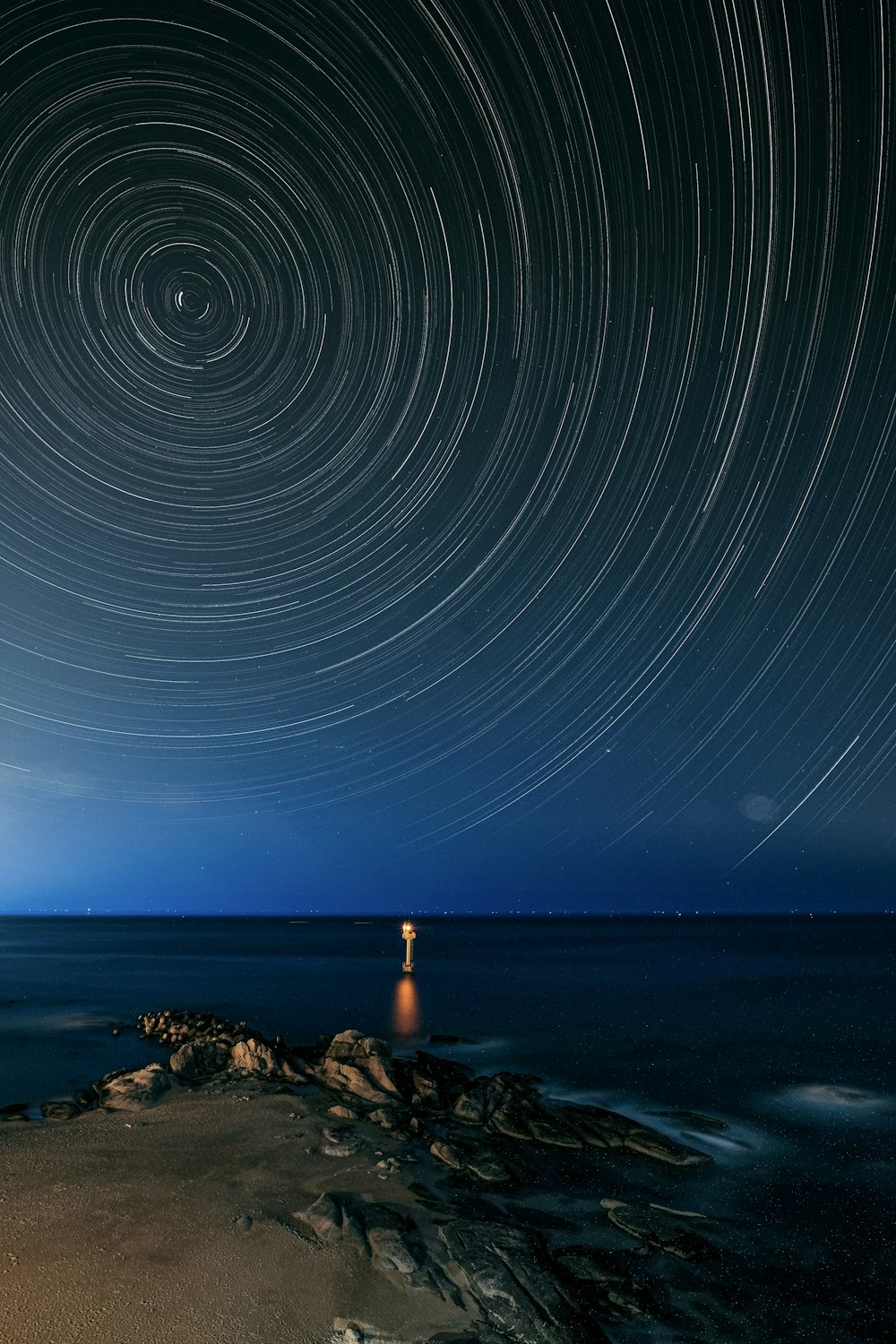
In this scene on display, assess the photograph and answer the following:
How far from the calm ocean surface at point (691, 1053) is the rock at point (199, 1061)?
4069mm

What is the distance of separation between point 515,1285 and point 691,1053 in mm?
25144

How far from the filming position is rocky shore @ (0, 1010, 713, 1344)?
10805 millimetres

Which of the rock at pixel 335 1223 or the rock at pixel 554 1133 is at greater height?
the rock at pixel 335 1223

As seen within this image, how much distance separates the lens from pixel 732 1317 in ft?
38.1


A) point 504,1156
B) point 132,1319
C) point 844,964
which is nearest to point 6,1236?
point 132,1319

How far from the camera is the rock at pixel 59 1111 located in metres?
20.0

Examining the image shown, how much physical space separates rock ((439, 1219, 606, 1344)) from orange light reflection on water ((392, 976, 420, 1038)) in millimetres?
24128

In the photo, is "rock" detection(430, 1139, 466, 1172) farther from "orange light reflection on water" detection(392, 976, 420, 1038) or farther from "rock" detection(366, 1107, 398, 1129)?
"orange light reflection on water" detection(392, 976, 420, 1038)

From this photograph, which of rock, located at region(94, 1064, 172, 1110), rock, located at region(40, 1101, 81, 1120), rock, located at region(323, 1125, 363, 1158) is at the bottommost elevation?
rock, located at region(323, 1125, 363, 1158)

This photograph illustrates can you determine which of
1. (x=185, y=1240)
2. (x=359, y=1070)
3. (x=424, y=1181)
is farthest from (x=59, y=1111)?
(x=424, y=1181)

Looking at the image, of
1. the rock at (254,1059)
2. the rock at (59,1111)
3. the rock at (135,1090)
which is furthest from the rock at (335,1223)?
the rock at (254,1059)

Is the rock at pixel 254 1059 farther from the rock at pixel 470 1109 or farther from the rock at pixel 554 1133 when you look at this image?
the rock at pixel 554 1133

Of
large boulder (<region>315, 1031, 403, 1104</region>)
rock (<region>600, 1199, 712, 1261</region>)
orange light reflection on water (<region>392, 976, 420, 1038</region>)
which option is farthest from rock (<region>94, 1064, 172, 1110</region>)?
orange light reflection on water (<region>392, 976, 420, 1038</region>)

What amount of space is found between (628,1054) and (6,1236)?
25.9 m
